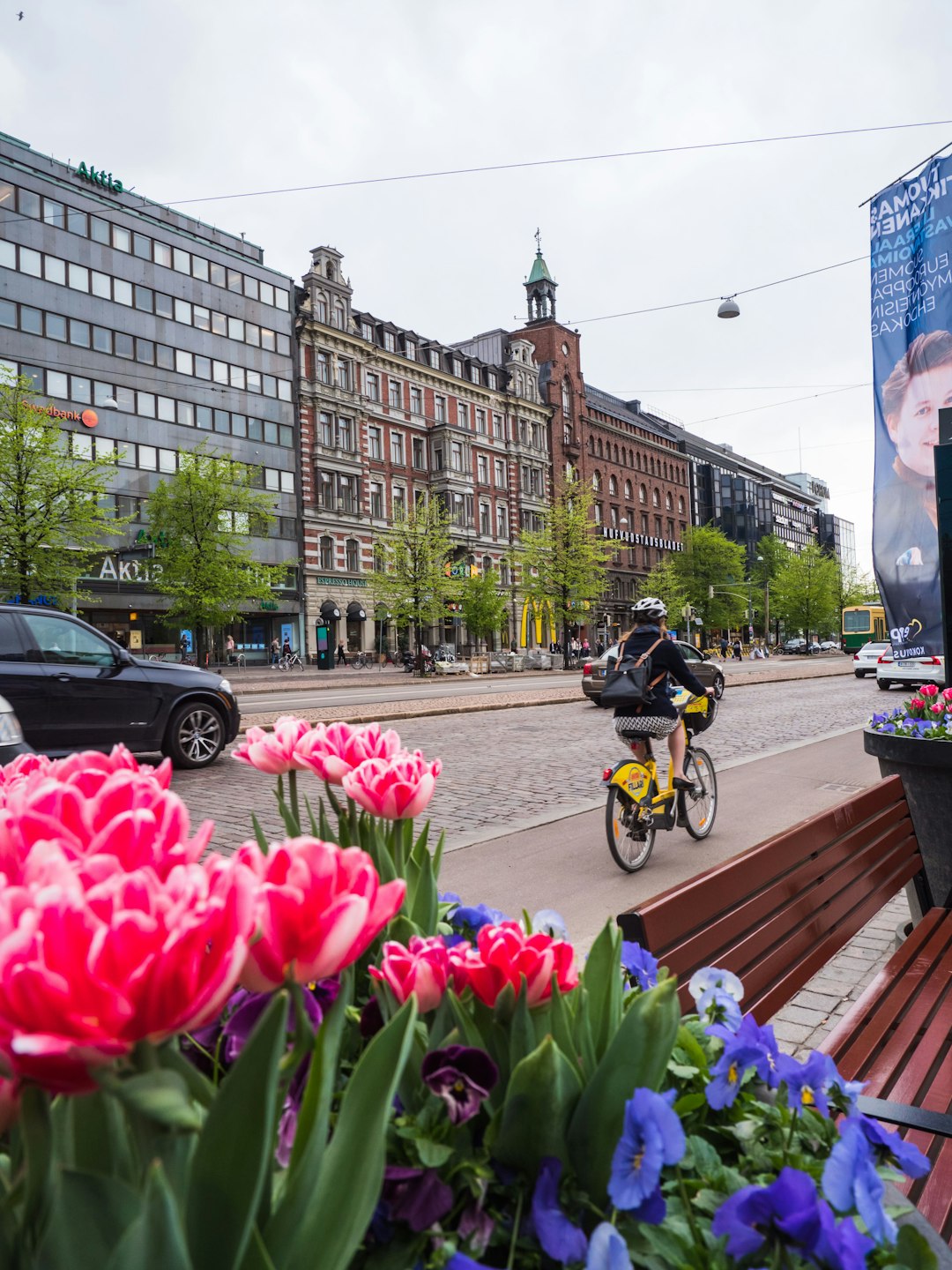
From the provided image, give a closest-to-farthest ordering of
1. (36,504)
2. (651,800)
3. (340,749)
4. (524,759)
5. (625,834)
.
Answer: (340,749)
(625,834)
(651,800)
(524,759)
(36,504)

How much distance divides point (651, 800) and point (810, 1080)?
536 centimetres

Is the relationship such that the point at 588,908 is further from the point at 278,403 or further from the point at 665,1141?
the point at 278,403

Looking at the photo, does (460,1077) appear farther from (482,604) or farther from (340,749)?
(482,604)

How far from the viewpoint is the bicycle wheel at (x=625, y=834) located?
595cm

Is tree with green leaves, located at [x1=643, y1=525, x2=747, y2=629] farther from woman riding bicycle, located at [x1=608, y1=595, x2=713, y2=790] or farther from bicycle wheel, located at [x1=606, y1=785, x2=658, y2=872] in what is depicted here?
bicycle wheel, located at [x1=606, y1=785, x2=658, y2=872]

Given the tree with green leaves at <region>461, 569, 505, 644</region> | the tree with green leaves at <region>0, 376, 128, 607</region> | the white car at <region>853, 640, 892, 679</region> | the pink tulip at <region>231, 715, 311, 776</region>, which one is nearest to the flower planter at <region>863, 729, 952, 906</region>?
the pink tulip at <region>231, 715, 311, 776</region>

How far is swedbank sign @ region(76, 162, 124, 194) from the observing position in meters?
38.1

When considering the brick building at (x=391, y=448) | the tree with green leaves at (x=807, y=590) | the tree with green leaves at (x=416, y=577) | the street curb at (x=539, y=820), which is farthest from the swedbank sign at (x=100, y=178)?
the tree with green leaves at (x=807, y=590)

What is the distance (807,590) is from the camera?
8062 centimetres

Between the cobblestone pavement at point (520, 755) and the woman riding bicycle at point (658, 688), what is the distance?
1.47 m

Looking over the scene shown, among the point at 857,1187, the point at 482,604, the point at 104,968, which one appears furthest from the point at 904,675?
the point at 482,604

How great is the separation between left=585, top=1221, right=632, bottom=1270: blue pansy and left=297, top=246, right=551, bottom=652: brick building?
41.7 metres

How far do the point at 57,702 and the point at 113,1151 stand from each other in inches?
375

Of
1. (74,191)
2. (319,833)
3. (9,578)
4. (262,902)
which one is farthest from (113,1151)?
(74,191)
